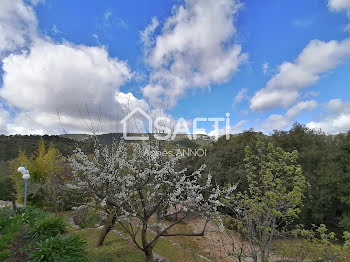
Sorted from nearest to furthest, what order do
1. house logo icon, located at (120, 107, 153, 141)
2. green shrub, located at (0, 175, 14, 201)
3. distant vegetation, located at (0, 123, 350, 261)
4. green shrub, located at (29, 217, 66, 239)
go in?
distant vegetation, located at (0, 123, 350, 261) → house logo icon, located at (120, 107, 153, 141) → green shrub, located at (29, 217, 66, 239) → green shrub, located at (0, 175, 14, 201)

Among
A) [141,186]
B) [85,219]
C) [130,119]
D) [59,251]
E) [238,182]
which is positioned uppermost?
[130,119]

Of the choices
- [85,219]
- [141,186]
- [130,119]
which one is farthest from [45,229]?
[85,219]

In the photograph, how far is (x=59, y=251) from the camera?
5164 mm

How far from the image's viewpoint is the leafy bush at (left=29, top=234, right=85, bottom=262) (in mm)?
4973

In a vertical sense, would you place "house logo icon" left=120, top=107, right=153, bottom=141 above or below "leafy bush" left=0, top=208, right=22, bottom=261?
above

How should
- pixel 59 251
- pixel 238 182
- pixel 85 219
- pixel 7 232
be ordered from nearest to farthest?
pixel 59 251
pixel 238 182
pixel 7 232
pixel 85 219

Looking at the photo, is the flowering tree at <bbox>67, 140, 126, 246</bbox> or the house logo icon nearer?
the flowering tree at <bbox>67, 140, 126, 246</bbox>

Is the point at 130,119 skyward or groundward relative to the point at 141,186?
skyward

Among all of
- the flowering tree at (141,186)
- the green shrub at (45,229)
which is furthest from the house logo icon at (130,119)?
the green shrub at (45,229)

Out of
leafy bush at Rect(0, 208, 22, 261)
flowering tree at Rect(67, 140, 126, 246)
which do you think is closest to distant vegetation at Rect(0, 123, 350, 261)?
flowering tree at Rect(67, 140, 126, 246)

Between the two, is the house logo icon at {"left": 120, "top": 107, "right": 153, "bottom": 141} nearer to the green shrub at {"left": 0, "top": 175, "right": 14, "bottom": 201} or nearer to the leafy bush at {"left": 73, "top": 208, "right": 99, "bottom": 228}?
the leafy bush at {"left": 73, "top": 208, "right": 99, "bottom": 228}

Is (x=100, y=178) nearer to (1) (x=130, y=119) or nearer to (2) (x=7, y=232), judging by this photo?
(1) (x=130, y=119)

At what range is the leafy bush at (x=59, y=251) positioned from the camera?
4.97 m

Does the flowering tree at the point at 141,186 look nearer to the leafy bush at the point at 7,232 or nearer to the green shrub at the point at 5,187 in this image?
the leafy bush at the point at 7,232
